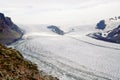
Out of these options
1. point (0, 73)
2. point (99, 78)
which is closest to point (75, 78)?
point (99, 78)

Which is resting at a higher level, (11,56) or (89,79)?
(11,56)

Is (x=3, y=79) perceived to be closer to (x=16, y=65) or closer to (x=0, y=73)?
(x=0, y=73)

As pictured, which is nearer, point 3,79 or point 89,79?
point 3,79

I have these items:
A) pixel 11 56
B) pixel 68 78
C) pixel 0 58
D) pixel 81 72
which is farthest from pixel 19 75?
pixel 81 72

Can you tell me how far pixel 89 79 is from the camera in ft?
260

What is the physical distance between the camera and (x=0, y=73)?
39.7 m

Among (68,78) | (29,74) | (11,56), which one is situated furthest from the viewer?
(68,78)

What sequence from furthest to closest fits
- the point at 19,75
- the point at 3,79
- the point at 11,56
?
the point at 11,56 < the point at 19,75 < the point at 3,79

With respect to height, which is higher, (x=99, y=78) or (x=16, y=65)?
(x=16, y=65)

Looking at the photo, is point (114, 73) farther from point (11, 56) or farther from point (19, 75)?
point (19, 75)

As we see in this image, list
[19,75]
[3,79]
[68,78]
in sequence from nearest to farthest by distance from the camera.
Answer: [3,79]
[19,75]
[68,78]

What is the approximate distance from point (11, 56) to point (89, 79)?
3055 cm

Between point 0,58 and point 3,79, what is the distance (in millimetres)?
9797

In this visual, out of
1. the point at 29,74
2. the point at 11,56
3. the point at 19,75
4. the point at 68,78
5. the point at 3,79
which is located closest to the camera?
the point at 3,79
